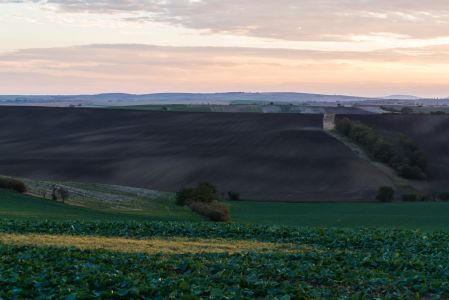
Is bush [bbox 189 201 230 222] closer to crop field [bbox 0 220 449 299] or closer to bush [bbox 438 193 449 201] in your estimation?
crop field [bbox 0 220 449 299]

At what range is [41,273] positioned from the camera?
15.1 meters

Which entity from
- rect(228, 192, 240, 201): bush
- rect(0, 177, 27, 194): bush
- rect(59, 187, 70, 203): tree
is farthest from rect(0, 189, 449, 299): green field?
rect(228, 192, 240, 201): bush

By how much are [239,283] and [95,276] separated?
2.94m

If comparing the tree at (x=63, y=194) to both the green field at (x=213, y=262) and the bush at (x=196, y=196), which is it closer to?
the bush at (x=196, y=196)

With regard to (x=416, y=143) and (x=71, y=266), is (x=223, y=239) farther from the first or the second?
(x=416, y=143)

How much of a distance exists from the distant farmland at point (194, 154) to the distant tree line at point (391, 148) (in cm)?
323

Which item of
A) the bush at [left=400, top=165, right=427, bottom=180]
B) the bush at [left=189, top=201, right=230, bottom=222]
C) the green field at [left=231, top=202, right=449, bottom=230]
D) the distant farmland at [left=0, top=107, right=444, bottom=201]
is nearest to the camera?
the bush at [left=189, top=201, right=230, bottom=222]

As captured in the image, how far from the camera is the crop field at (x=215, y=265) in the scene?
1391cm

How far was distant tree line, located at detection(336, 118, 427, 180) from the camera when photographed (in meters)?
81.6

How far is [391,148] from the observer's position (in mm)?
86562

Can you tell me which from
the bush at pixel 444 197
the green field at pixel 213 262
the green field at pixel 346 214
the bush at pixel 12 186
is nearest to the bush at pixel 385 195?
the green field at pixel 346 214

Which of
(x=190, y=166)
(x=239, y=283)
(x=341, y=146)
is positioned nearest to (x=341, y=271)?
(x=239, y=283)

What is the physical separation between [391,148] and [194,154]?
24.1m

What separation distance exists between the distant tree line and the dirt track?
125 inches
